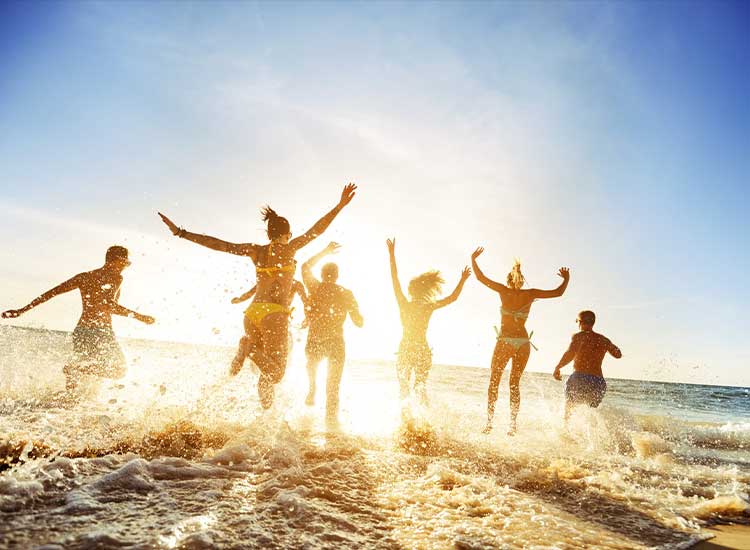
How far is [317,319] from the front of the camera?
258 inches

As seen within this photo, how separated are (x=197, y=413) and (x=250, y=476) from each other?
2130 millimetres

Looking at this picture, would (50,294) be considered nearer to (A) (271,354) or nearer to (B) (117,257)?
(B) (117,257)

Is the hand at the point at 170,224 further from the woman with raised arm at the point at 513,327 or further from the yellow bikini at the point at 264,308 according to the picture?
the woman with raised arm at the point at 513,327

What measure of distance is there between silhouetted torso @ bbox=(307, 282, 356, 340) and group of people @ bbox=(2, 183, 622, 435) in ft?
0.05

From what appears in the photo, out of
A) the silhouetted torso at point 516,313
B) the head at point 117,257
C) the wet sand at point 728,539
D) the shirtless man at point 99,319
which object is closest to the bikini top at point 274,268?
the shirtless man at point 99,319

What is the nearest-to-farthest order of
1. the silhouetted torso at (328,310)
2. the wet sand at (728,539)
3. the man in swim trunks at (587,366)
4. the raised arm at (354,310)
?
1. the wet sand at (728,539)
2. the silhouetted torso at (328,310)
3. the raised arm at (354,310)
4. the man in swim trunks at (587,366)

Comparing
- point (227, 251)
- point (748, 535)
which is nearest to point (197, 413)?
point (227, 251)

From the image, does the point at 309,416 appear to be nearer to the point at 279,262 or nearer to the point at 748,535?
the point at 279,262

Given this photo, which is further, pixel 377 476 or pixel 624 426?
pixel 624 426

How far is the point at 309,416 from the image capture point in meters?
6.68

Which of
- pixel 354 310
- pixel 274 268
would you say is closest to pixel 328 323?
pixel 354 310

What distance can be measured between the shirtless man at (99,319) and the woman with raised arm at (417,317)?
13.7ft

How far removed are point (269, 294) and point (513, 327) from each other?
4604 mm

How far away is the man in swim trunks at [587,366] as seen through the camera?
7.54m
